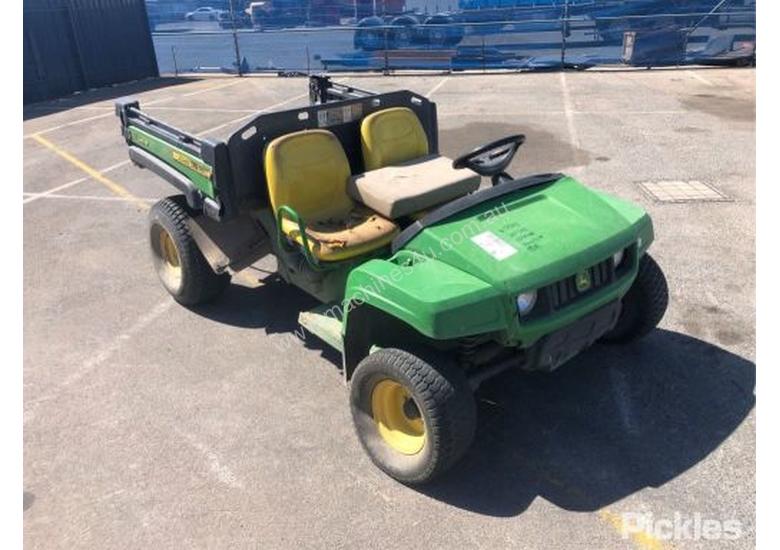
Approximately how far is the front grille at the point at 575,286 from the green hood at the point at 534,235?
88mm

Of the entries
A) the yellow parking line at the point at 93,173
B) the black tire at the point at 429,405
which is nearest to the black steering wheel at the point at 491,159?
the black tire at the point at 429,405

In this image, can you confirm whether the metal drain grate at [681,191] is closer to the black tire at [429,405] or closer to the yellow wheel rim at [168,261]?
the black tire at [429,405]

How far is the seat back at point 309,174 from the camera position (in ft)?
13.1

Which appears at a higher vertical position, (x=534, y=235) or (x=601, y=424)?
(x=534, y=235)

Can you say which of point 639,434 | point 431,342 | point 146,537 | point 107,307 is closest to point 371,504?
point 431,342

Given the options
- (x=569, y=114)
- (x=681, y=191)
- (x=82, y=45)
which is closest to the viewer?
(x=681, y=191)

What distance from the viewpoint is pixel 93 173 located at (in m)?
8.70

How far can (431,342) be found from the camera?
329 cm

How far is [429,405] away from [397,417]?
53 centimetres

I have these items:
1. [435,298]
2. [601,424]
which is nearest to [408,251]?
[435,298]

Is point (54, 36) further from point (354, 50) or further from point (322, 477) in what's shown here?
point (322, 477)

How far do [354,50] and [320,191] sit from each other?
15525 millimetres

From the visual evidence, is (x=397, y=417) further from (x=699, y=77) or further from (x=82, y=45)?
(x=82, y=45)

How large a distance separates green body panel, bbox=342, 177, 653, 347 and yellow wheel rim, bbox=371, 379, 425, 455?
1.40 ft
